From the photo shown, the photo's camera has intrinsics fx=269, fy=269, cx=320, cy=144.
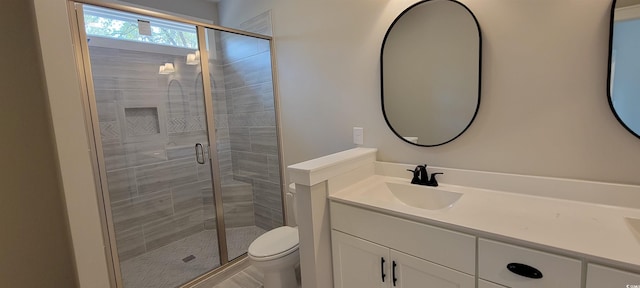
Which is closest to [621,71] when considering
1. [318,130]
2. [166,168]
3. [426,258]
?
[426,258]

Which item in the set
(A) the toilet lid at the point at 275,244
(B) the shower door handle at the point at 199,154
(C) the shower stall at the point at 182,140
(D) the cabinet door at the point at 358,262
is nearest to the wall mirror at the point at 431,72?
(D) the cabinet door at the point at 358,262

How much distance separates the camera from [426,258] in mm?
1208

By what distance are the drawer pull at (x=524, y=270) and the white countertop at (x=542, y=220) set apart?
0.10m

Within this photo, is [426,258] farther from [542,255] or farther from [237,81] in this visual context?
[237,81]

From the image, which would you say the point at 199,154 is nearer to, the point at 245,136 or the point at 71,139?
the point at 245,136

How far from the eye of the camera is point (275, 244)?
1.90 m

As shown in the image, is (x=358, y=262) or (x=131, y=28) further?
(x=131, y=28)

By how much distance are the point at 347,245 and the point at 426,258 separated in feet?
1.42

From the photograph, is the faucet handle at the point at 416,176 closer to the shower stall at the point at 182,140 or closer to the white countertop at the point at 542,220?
the white countertop at the point at 542,220

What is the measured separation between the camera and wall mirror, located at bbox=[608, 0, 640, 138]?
1.11 m

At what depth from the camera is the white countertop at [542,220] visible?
2.93 ft

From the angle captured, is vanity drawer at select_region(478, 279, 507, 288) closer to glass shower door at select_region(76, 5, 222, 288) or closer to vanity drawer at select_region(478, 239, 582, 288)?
vanity drawer at select_region(478, 239, 582, 288)

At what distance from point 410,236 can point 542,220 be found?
53 cm

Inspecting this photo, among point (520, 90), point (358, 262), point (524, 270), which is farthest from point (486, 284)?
point (520, 90)
